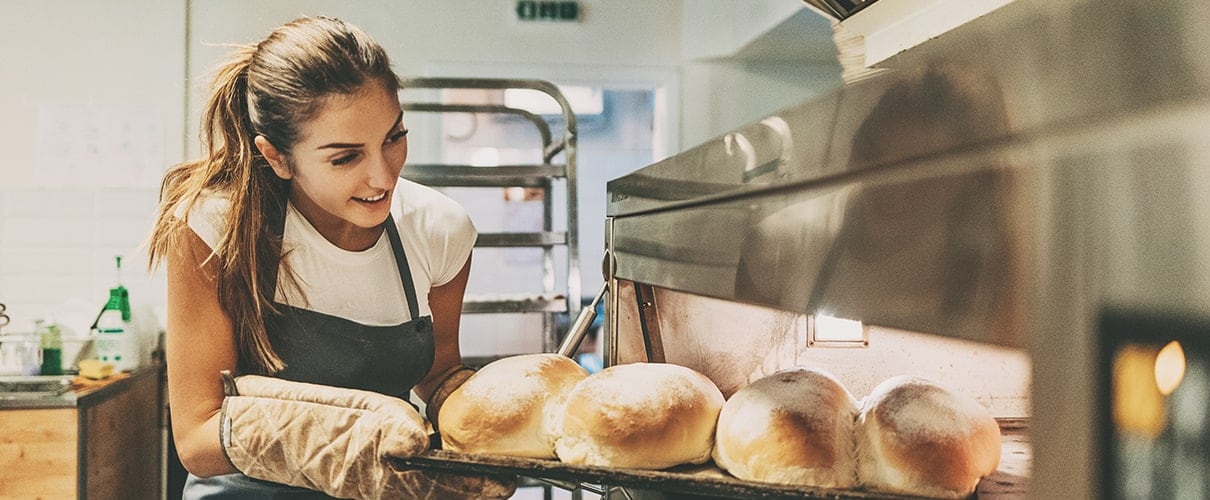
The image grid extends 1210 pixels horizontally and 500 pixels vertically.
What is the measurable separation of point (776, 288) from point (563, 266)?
3.85m

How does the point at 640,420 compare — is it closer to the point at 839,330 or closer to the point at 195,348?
the point at 839,330

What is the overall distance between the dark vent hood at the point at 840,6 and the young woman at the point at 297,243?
60cm

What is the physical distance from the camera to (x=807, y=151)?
0.50 meters

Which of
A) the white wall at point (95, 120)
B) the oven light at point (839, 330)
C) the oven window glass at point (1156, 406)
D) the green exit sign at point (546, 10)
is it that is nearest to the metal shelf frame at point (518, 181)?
the green exit sign at point (546, 10)

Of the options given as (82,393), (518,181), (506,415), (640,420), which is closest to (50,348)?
(82,393)

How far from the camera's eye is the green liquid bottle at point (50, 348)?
308 centimetres

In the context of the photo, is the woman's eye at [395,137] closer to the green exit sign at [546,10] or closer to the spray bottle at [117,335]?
the spray bottle at [117,335]

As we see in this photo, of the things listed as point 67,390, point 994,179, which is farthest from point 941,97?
point 67,390

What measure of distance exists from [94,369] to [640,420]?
9.43 ft

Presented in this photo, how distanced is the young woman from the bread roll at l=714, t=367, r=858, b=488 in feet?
1.37

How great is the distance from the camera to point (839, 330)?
2.58ft

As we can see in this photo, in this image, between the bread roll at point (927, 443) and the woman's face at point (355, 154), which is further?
the woman's face at point (355, 154)

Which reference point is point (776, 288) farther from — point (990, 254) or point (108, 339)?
point (108, 339)

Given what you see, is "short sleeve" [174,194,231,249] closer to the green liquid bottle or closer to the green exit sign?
the green liquid bottle
